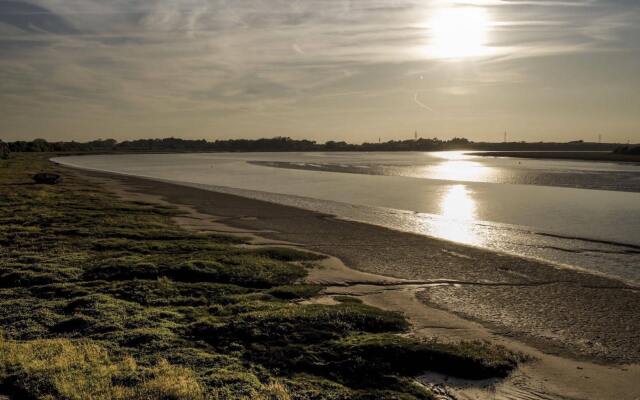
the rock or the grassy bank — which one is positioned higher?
the rock

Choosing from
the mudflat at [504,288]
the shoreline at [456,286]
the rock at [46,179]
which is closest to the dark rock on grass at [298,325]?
the shoreline at [456,286]

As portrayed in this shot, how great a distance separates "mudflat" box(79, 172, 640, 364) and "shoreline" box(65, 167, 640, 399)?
36 mm

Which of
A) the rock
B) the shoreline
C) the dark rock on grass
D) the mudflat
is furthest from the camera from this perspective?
the rock

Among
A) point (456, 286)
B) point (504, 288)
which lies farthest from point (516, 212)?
point (456, 286)

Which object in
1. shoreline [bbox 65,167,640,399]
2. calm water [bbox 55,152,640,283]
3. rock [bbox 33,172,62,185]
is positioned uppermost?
rock [bbox 33,172,62,185]

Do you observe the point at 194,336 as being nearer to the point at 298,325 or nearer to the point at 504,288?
the point at 298,325

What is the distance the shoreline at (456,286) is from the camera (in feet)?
34.9

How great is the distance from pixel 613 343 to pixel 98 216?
2766 cm

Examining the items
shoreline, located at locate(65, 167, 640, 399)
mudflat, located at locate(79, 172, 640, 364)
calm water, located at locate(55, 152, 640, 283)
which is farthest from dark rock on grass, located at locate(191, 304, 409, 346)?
calm water, located at locate(55, 152, 640, 283)

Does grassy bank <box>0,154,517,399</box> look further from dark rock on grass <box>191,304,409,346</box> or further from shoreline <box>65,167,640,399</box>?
shoreline <box>65,167,640,399</box>

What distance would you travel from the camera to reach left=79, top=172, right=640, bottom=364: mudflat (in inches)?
474

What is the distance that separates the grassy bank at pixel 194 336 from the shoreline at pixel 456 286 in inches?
41.9

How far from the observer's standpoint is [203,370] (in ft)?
31.3

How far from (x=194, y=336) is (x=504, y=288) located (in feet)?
34.4
